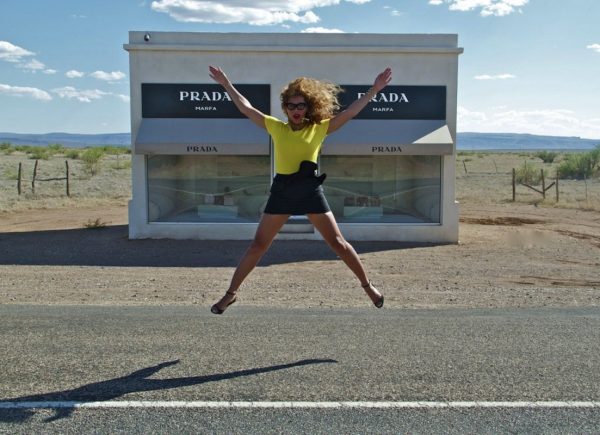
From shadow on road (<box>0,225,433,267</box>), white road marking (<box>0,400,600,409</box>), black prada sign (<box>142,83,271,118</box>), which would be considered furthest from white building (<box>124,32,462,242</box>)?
white road marking (<box>0,400,600,409</box>)

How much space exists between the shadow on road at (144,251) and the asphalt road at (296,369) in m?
6.73

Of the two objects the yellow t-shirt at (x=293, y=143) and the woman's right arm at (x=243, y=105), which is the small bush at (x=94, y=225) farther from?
the yellow t-shirt at (x=293, y=143)

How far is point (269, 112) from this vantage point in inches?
642

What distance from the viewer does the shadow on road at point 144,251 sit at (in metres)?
14.1

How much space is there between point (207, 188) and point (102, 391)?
41.1 feet

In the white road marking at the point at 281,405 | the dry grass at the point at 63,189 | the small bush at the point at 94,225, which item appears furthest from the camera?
the dry grass at the point at 63,189

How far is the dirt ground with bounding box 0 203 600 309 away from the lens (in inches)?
402

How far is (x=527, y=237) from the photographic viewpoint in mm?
18266

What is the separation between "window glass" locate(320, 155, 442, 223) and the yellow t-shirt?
11.1 m

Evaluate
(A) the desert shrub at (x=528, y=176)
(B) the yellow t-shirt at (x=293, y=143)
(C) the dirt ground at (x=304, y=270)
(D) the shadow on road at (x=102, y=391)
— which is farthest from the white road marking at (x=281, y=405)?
(A) the desert shrub at (x=528, y=176)

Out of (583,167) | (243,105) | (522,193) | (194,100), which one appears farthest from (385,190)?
(583,167)

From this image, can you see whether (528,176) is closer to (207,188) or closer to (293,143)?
(207,188)

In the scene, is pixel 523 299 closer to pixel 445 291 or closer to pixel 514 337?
pixel 445 291

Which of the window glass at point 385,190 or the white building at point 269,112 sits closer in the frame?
the white building at point 269,112
